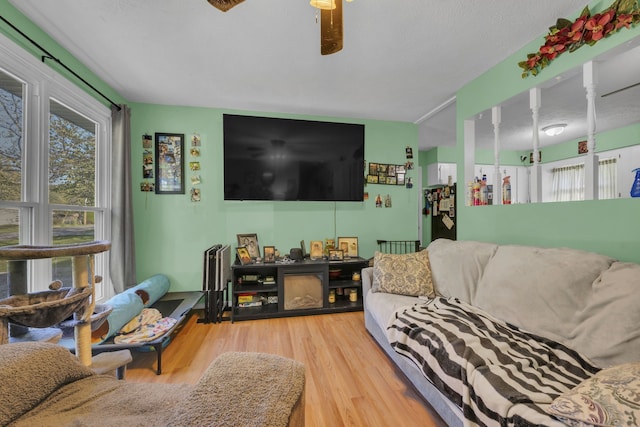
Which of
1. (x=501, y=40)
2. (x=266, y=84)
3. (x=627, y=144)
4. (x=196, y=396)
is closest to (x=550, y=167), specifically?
(x=627, y=144)

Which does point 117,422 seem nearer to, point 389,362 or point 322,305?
point 389,362

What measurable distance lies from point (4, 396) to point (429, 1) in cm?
244

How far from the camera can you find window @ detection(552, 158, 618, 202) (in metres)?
3.78

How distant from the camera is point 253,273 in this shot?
297 cm

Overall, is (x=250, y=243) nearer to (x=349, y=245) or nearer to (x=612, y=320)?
(x=349, y=245)

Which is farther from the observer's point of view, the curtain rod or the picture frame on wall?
the picture frame on wall

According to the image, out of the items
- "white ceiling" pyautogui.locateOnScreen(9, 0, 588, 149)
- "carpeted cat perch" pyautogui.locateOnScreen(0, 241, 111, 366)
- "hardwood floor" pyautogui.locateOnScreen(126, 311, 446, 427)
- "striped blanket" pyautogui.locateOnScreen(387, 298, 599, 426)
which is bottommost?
"hardwood floor" pyautogui.locateOnScreen(126, 311, 446, 427)

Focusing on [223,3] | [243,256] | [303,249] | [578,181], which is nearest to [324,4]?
[223,3]

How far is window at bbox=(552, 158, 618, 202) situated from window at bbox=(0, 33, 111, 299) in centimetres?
581

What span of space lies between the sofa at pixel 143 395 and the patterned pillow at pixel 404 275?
1.54m

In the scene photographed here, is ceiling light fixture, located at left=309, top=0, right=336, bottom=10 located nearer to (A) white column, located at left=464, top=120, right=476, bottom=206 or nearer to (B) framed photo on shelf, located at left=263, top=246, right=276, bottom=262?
(A) white column, located at left=464, top=120, right=476, bottom=206

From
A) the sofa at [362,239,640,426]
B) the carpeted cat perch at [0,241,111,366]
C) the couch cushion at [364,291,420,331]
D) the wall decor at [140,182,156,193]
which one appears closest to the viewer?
the sofa at [362,239,640,426]

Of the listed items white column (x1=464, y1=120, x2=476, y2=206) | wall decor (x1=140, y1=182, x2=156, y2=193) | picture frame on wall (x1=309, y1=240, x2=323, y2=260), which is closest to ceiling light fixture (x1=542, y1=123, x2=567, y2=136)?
white column (x1=464, y1=120, x2=476, y2=206)

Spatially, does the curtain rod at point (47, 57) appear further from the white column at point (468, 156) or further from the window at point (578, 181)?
the window at point (578, 181)
